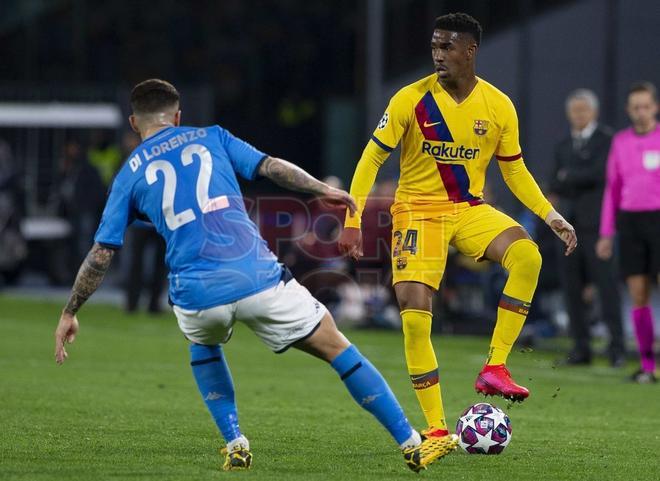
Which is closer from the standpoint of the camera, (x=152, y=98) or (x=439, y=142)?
(x=152, y=98)

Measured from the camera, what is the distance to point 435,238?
820 centimetres

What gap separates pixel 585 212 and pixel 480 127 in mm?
5748

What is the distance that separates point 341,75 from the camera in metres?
35.5

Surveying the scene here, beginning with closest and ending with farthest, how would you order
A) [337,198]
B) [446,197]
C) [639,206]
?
[337,198], [446,197], [639,206]

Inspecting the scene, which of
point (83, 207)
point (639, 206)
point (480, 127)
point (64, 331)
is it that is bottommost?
point (83, 207)

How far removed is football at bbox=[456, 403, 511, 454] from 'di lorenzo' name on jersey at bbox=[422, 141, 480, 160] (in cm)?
138

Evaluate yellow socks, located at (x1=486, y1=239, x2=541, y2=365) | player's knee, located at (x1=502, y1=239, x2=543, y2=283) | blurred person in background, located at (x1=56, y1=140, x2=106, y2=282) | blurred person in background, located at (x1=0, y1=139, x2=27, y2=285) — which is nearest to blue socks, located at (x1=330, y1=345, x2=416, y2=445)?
yellow socks, located at (x1=486, y1=239, x2=541, y2=365)

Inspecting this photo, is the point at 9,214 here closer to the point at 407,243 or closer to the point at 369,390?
the point at 407,243

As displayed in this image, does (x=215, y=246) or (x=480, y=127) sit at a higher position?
(x=480, y=127)

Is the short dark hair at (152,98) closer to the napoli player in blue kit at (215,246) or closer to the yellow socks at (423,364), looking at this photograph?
the napoli player in blue kit at (215,246)

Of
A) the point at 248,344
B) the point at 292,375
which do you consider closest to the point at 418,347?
the point at 292,375

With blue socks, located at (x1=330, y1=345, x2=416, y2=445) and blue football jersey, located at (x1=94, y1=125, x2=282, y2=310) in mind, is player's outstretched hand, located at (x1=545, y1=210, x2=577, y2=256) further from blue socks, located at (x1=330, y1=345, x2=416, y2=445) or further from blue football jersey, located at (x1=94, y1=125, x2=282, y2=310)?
blue football jersey, located at (x1=94, y1=125, x2=282, y2=310)

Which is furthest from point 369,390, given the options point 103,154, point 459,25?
point 103,154

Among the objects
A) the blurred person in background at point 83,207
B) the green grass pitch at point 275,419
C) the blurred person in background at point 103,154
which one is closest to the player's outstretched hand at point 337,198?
the green grass pitch at point 275,419
